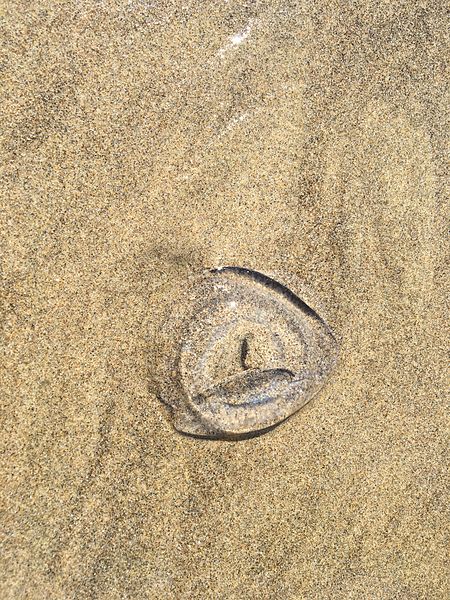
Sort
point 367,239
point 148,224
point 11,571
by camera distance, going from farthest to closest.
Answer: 1. point 367,239
2. point 148,224
3. point 11,571

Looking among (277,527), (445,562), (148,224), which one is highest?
(148,224)

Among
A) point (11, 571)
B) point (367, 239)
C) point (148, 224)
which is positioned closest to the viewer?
point (11, 571)

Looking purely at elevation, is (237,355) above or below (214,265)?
below

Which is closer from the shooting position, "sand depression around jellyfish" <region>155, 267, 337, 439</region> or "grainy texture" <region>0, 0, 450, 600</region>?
"grainy texture" <region>0, 0, 450, 600</region>

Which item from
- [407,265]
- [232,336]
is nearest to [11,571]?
[232,336]

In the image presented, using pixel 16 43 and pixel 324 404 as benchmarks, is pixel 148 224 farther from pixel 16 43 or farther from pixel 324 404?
pixel 324 404

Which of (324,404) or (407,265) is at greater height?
(407,265)
